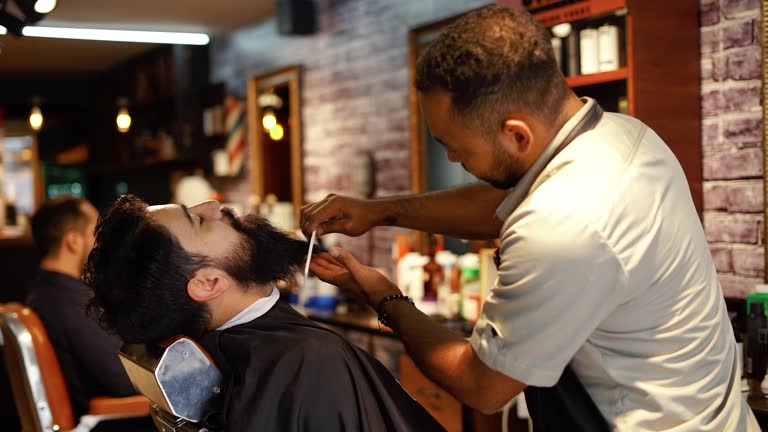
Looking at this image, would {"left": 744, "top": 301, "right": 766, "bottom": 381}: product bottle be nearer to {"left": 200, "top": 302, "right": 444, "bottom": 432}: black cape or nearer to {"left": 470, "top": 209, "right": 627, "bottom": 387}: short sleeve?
{"left": 200, "top": 302, "right": 444, "bottom": 432}: black cape

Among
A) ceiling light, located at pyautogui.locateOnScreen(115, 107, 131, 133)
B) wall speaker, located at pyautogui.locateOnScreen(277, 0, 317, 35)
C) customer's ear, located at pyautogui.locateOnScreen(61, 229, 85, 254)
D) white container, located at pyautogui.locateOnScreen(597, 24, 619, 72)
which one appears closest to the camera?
white container, located at pyautogui.locateOnScreen(597, 24, 619, 72)

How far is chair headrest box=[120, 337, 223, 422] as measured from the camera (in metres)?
1.45

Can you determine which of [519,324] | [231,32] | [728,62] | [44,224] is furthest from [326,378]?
[231,32]

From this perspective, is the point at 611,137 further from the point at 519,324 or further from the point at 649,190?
the point at 519,324

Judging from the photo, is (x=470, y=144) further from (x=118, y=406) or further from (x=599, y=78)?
(x=118, y=406)

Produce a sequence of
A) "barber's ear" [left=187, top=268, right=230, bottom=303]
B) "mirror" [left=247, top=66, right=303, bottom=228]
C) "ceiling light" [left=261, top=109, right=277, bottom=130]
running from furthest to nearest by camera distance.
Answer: "ceiling light" [left=261, top=109, right=277, bottom=130], "mirror" [left=247, top=66, right=303, bottom=228], "barber's ear" [left=187, top=268, right=230, bottom=303]

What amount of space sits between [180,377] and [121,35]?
18.7 ft

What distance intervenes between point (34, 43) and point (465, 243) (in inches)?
192

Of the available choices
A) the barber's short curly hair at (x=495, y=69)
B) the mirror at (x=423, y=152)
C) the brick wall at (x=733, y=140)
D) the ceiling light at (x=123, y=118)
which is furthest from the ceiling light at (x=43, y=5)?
the ceiling light at (x=123, y=118)

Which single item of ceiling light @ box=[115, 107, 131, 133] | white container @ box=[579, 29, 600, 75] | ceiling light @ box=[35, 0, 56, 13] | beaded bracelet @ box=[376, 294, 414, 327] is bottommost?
beaded bracelet @ box=[376, 294, 414, 327]

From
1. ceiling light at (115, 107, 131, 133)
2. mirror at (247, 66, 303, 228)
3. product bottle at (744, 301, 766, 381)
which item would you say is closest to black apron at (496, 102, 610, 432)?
product bottle at (744, 301, 766, 381)

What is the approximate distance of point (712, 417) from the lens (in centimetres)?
136

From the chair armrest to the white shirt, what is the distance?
1782 millimetres

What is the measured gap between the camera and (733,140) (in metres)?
2.62
